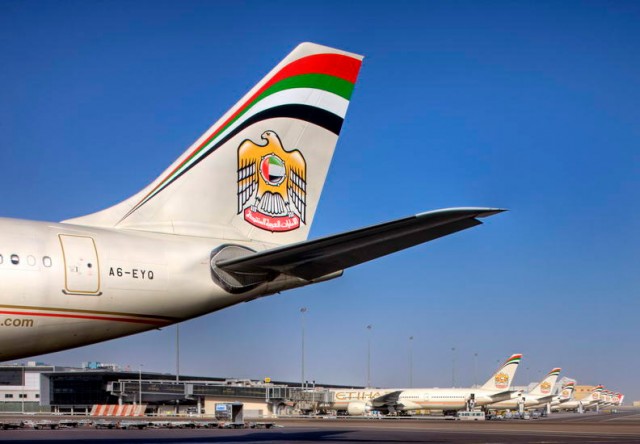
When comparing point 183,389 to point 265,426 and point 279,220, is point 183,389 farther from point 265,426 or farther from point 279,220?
point 279,220

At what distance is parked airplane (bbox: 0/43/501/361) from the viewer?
14.9 meters

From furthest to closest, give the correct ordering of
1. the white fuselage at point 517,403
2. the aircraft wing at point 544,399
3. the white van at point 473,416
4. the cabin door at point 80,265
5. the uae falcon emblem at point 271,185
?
1. the aircraft wing at point 544,399
2. the white fuselage at point 517,403
3. the white van at point 473,416
4. the uae falcon emblem at point 271,185
5. the cabin door at point 80,265

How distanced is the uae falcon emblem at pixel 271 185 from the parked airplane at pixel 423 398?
71.1 meters

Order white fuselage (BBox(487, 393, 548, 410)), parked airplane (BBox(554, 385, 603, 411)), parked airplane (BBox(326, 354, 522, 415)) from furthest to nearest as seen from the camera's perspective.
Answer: parked airplane (BBox(554, 385, 603, 411))
white fuselage (BBox(487, 393, 548, 410))
parked airplane (BBox(326, 354, 522, 415))

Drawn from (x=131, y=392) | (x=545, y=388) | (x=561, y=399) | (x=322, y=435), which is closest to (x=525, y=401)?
(x=545, y=388)

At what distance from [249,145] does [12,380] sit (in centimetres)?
11316

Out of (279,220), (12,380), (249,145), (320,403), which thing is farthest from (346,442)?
(12,380)

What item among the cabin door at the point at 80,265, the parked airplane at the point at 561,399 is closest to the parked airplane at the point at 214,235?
the cabin door at the point at 80,265

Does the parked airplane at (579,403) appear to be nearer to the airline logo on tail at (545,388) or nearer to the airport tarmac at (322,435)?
the airline logo on tail at (545,388)

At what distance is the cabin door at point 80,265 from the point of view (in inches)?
598

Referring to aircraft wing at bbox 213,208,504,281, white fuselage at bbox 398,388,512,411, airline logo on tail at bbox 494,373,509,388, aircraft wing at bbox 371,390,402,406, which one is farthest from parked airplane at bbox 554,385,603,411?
aircraft wing at bbox 213,208,504,281

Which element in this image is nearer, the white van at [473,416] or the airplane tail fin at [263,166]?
the airplane tail fin at [263,166]

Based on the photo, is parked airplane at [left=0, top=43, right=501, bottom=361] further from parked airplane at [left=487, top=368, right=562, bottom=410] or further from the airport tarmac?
parked airplane at [left=487, top=368, right=562, bottom=410]

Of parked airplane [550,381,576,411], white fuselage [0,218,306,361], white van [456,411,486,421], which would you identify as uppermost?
white fuselage [0,218,306,361]
